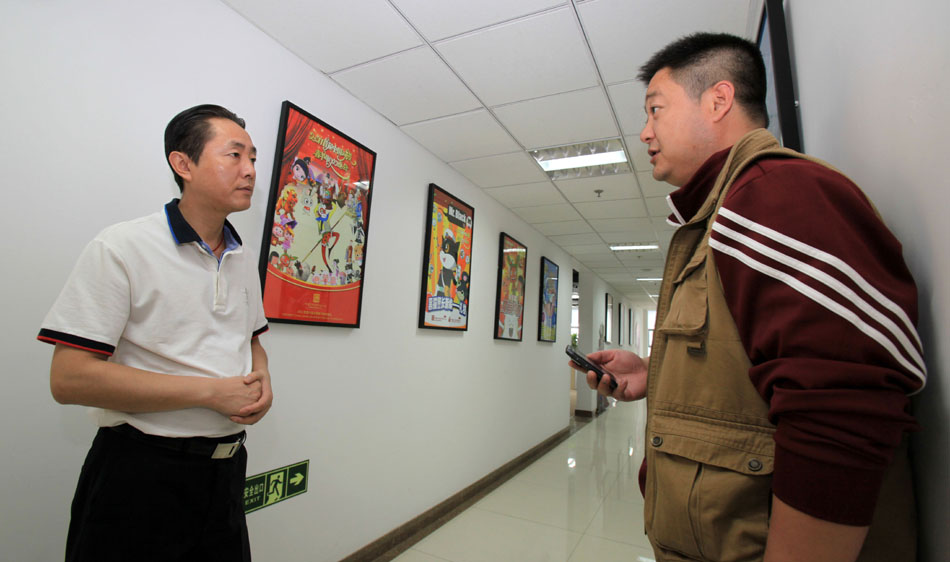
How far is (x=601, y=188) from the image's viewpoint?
3.91 metres

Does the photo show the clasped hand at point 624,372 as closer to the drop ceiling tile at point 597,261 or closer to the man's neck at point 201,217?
the man's neck at point 201,217

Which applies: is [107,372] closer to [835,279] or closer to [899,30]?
[835,279]

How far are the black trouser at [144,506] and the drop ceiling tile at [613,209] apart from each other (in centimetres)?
398

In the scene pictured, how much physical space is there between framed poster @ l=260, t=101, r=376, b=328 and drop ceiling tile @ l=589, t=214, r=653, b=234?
3.27 metres

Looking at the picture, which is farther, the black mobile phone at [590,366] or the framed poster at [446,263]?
the framed poster at [446,263]

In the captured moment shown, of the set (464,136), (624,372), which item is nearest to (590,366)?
(624,372)

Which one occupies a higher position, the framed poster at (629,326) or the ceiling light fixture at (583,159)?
the ceiling light fixture at (583,159)

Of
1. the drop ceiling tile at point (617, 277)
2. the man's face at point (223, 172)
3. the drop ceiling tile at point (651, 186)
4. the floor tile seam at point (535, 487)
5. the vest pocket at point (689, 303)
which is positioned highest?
the drop ceiling tile at point (651, 186)

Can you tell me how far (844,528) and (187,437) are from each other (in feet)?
4.56

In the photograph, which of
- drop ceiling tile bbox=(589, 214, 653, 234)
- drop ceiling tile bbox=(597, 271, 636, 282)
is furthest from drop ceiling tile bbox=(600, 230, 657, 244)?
drop ceiling tile bbox=(597, 271, 636, 282)

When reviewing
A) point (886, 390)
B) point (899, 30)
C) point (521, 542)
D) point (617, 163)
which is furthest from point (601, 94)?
point (521, 542)

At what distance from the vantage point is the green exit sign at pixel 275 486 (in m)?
1.91

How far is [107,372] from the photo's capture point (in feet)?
3.28

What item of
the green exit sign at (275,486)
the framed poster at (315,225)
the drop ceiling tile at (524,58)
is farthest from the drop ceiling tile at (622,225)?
the green exit sign at (275,486)
